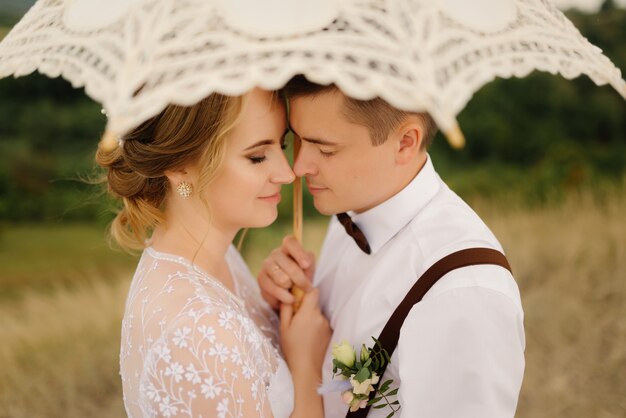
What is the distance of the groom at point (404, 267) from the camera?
6.84ft

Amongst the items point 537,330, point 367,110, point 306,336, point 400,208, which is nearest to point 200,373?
point 306,336

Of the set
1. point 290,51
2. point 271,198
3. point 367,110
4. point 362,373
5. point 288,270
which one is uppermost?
point 290,51

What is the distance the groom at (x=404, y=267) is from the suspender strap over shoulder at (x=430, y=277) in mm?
26

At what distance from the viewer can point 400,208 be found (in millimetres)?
2551

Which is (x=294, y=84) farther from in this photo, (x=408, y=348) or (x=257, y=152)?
(x=408, y=348)

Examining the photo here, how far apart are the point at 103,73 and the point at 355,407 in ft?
4.62

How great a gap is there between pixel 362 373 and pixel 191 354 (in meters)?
0.58

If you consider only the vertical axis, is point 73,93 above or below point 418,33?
below

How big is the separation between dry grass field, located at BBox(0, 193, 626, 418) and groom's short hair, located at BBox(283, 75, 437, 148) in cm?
319

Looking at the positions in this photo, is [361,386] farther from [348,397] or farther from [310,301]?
[310,301]

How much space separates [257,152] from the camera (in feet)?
8.11

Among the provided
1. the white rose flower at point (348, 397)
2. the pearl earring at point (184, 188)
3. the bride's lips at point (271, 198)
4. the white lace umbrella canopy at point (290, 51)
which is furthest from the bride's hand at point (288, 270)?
the white lace umbrella canopy at point (290, 51)

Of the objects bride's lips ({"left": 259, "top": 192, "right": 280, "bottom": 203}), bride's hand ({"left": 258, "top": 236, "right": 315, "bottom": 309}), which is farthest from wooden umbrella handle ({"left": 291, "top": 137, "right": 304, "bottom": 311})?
bride's lips ({"left": 259, "top": 192, "right": 280, "bottom": 203})

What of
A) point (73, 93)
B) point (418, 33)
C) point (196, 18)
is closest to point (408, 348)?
point (418, 33)
